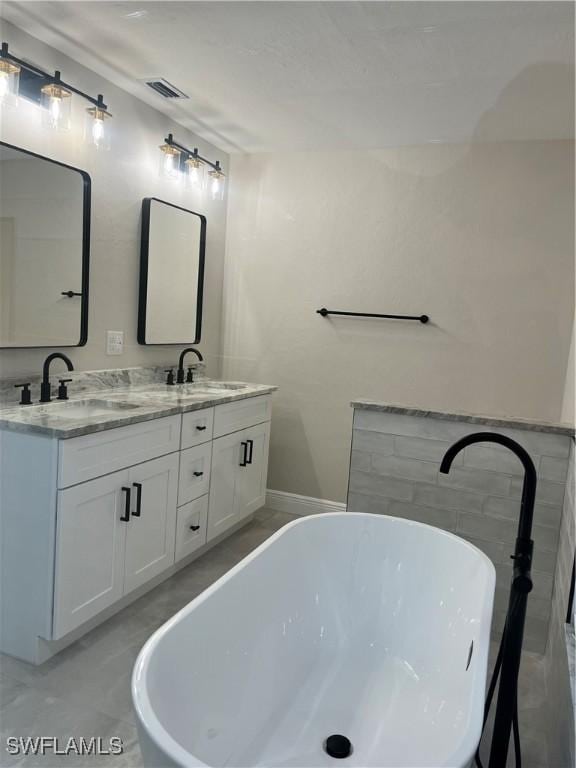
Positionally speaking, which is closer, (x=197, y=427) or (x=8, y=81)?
(x=8, y=81)

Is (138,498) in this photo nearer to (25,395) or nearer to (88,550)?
(88,550)

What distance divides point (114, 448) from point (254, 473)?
1332 mm

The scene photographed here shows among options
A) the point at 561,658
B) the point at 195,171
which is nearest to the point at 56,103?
the point at 195,171

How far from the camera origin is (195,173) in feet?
11.1

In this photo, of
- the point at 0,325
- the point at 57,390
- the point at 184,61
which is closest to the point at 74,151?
the point at 184,61

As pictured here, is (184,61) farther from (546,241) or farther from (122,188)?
(546,241)

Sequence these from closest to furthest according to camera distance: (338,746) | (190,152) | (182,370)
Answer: (338,746) → (190,152) → (182,370)

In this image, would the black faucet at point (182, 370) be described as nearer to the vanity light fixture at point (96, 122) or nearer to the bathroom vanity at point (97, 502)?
the bathroom vanity at point (97, 502)

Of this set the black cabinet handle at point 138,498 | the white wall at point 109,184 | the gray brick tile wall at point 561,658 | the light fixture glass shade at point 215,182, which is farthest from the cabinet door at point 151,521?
the light fixture glass shade at point 215,182

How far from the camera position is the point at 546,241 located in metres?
3.13

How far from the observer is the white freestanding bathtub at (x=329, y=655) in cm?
135

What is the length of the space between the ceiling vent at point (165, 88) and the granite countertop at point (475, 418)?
174 centimetres

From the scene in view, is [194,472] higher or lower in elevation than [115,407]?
lower

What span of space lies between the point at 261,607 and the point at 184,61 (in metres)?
2.22
